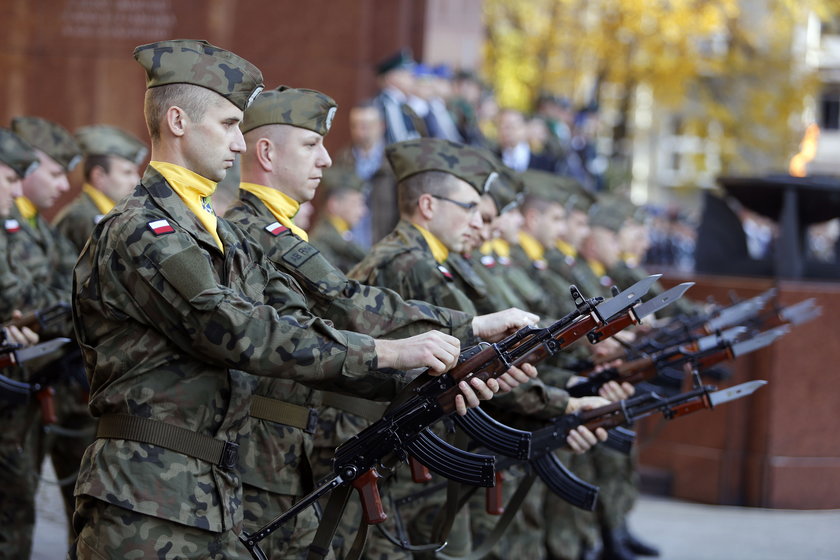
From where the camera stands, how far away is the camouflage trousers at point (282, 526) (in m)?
4.65

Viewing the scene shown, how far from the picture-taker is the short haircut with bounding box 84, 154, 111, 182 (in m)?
7.66

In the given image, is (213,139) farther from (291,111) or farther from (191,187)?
(291,111)

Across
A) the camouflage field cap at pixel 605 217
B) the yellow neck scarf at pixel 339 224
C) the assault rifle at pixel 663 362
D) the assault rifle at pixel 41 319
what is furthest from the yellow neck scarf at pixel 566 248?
the assault rifle at pixel 41 319

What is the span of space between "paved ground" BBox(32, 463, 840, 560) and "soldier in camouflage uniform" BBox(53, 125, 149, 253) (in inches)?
Result: 75.8

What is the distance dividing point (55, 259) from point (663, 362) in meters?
3.33

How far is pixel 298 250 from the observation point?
4719mm

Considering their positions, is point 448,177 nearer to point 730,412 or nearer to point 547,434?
point 547,434

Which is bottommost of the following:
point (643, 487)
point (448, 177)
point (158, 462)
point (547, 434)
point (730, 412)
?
point (643, 487)

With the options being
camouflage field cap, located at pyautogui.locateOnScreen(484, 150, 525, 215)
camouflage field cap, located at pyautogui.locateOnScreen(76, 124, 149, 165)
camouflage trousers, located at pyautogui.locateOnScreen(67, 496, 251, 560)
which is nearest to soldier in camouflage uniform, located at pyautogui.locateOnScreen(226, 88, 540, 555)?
camouflage trousers, located at pyautogui.locateOnScreen(67, 496, 251, 560)

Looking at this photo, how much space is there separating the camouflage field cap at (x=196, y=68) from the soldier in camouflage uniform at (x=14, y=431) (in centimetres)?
268

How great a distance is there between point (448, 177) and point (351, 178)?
5.19m

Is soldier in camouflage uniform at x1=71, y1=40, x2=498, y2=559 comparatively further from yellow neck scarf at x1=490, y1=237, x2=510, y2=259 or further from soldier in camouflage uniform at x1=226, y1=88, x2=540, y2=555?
yellow neck scarf at x1=490, y1=237, x2=510, y2=259

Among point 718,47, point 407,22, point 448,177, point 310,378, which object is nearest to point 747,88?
point 718,47

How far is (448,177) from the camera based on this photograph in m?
5.85
